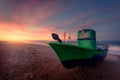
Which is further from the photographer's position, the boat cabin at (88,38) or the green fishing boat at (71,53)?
the boat cabin at (88,38)

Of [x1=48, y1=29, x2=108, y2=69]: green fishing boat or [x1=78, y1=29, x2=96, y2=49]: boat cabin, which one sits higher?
[x1=78, y1=29, x2=96, y2=49]: boat cabin

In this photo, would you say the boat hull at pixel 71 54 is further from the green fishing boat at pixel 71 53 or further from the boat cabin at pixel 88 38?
the boat cabin at pixel 88 38

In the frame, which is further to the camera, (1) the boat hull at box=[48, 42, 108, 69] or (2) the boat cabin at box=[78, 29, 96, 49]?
(2) the boat cabin at box=[78, 29, 96, 49]

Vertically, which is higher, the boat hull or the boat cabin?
the boat cabin

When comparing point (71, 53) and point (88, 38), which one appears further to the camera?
point (88, 38)

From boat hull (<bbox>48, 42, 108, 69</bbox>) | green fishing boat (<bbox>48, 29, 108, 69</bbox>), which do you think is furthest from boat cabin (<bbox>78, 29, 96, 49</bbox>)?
boat hull (<bbox>48, 42, 108, 69</bbox>)

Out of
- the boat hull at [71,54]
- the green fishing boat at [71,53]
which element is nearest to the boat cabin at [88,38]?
the green fishing boat at [71,53]

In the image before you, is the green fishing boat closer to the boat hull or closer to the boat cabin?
the boat hull

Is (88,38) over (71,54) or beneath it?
over

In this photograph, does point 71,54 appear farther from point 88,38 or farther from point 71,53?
point 88,38

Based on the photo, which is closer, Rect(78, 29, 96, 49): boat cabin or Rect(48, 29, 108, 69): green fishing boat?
Rect(48, 29, 108, 69): green fishing boat

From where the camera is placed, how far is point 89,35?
10.9 m

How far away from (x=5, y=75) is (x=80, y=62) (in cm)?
535

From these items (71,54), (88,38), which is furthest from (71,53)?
(88,38)
